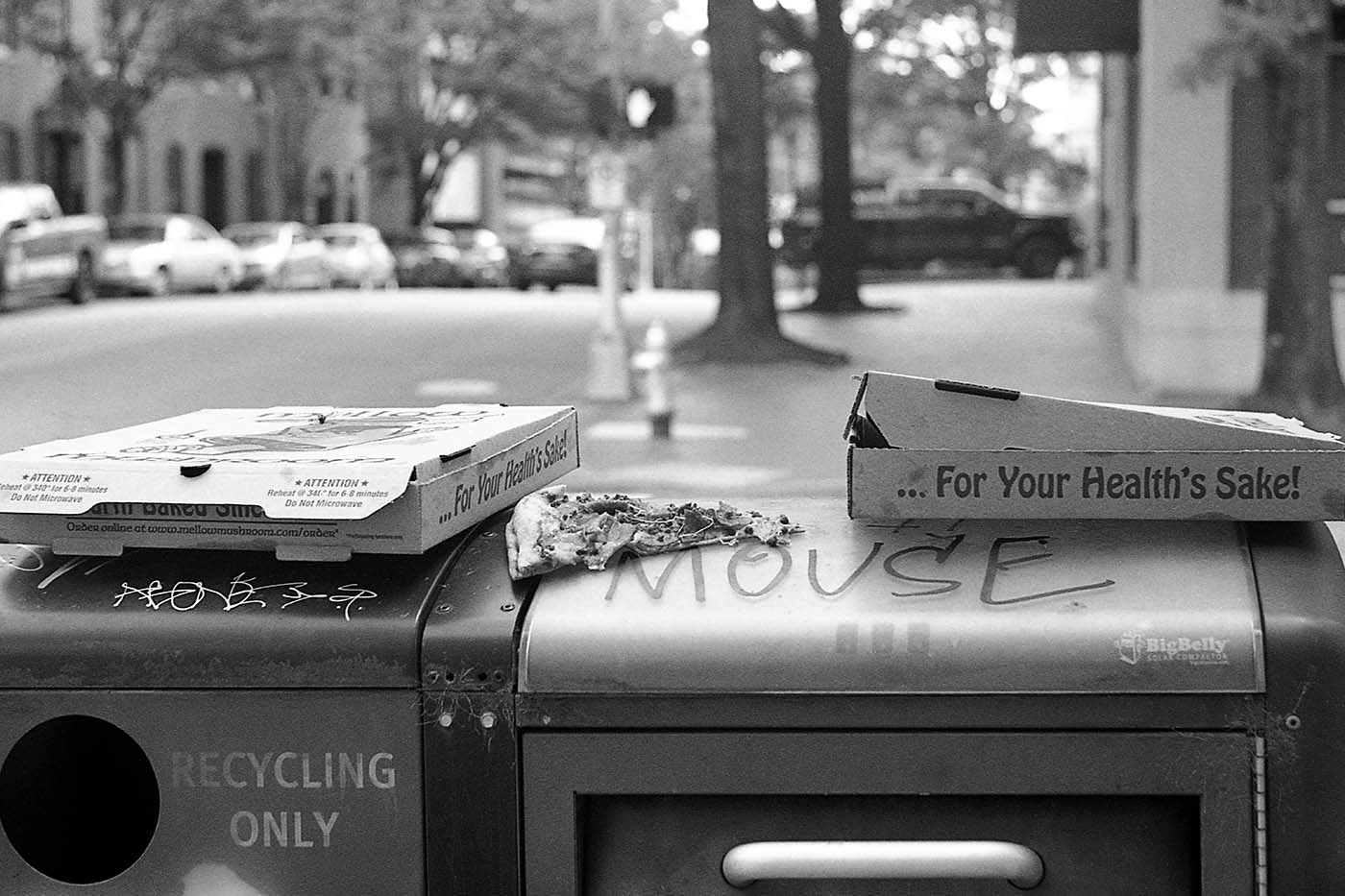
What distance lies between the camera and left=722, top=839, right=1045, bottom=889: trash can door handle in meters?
2.74

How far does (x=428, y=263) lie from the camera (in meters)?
48.6

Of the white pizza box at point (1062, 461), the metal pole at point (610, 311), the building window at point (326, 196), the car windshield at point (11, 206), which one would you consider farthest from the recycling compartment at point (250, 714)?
the building window at point (326, 196)

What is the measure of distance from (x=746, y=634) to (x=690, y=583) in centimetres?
19

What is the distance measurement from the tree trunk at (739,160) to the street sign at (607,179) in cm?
297

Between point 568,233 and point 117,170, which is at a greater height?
point 117,170

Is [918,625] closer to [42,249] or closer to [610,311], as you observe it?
[610,311]

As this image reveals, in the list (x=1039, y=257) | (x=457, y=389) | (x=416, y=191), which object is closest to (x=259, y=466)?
(x=457, y=389)

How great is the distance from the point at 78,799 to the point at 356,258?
136 ft

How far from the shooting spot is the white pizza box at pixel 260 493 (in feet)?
9.40

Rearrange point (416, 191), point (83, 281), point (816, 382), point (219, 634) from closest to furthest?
1. point (219, 634)
2. point (816, 382)
3. point (83, 281)
4. point (416, 191)

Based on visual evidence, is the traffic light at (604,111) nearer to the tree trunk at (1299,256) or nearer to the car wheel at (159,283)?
the tree trunk at (1299,256)

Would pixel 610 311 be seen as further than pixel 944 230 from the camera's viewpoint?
No

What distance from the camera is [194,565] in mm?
3014

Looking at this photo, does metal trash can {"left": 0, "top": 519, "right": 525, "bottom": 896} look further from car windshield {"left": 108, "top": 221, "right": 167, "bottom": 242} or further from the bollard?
car windshield {"left": 108, "top": 221, "right": 167, "bottom": 242}
